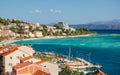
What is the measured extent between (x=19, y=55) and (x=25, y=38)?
236 ft

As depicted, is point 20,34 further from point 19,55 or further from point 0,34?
point 19,55

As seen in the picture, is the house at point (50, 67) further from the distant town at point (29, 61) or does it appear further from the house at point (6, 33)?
the house at point (6, 33)

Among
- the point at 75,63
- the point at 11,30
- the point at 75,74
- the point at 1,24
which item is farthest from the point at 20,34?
the point at 75,74

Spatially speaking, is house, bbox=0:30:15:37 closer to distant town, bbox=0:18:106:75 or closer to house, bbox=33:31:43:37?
distant town, bbox=0:18:106:75

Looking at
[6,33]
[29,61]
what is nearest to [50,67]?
[29,61]

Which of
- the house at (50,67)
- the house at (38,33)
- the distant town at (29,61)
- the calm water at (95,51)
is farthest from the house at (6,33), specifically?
the house at (50,67)

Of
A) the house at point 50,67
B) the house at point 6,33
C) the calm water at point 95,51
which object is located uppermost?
the house at point 50,67

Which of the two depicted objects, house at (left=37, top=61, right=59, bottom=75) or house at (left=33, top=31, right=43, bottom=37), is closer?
house at (left=37, top=61, right=59, bottom=75)

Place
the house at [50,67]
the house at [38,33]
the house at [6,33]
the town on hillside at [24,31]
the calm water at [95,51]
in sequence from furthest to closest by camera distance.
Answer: the house at [38,33] → the town on hillside at [24,31] → the house at [6,33] → the calm water at [95,51] → the house at [50,67]

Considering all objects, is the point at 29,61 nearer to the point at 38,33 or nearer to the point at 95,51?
the point at 95,51

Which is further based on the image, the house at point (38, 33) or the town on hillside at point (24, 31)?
the house at point (38, 33)

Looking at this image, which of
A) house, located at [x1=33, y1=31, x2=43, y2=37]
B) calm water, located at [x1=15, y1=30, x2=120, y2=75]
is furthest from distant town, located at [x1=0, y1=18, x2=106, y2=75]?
calm water, located at [x1=15, y1=30, x2=120, y2=75]

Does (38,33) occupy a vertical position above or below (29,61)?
below

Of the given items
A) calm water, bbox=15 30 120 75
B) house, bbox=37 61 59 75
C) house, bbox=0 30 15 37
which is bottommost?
calm water, bbox=15 30 120 75
